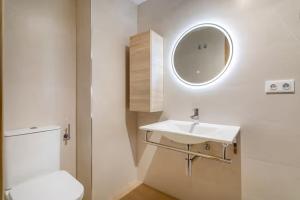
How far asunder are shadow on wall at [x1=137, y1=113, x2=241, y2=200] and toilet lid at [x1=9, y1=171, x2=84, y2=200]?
92cm

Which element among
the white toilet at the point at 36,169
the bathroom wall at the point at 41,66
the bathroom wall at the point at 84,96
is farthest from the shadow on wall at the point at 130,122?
the white toilet at the point at 36,169

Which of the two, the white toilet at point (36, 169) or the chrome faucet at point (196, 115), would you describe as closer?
the white toilet at point (36, 169)

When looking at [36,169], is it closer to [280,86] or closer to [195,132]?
[195,132]

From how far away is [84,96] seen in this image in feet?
5.02

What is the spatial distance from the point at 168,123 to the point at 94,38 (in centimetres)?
112

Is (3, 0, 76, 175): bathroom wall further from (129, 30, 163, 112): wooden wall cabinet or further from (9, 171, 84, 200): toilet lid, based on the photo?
(129, 30, 163, 112): wooden wall cabinet

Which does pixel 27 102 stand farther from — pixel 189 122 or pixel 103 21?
pixel 189 122

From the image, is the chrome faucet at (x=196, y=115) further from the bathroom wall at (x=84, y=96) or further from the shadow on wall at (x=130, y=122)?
the bathroom wall at (x=84, y=96)

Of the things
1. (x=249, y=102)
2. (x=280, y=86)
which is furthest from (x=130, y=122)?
(x=280, y=86)

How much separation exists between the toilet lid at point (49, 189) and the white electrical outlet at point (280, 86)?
1.58 meters

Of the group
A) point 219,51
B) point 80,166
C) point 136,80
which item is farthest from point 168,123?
point 80,166

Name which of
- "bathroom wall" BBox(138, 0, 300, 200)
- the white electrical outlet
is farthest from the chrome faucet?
the white electrical outlet

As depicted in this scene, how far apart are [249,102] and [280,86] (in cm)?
23

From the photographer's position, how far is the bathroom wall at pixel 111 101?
1.50m
